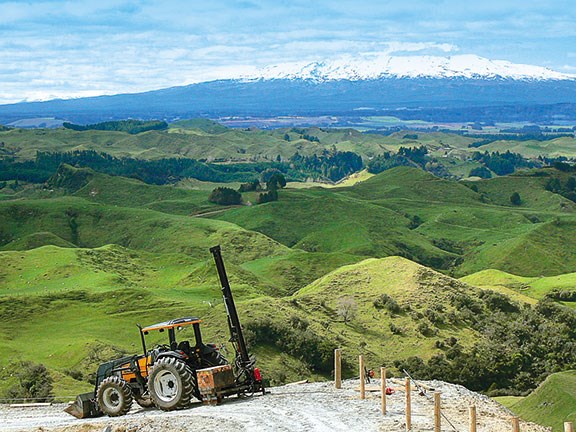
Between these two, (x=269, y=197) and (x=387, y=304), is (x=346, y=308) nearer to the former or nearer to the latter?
(x=387, y=304)

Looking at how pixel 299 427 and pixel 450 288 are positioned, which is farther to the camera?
pixel 450 288

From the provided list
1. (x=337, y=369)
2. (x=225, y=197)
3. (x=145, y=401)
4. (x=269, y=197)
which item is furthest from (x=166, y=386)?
(x=225, y=197)

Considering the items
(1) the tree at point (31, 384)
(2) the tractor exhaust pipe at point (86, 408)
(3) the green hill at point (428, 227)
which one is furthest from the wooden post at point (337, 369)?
(3) the green hill at point (428, 227)

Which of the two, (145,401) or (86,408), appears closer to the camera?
(145,401)

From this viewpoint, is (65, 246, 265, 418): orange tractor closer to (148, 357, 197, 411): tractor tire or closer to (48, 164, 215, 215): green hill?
(148, 357, 197, 411): tractor tire

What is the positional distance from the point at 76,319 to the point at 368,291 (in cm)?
2302

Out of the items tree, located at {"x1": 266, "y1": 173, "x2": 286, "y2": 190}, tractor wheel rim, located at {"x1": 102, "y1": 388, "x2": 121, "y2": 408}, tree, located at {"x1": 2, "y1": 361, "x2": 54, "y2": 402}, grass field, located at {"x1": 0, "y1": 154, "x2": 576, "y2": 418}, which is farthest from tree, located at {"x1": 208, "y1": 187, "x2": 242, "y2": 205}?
tractor wheel rim, located at {"x1": 102, "y1": 388, "x2": 121, "y2": 408}

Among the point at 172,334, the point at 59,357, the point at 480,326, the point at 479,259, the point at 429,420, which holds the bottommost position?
the point at 479,259

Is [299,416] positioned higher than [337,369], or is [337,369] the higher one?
[299,416]

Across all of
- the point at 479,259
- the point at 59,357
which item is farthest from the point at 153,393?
the point at 479,259

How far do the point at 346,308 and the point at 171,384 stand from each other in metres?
42.6

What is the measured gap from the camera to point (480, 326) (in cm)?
6819

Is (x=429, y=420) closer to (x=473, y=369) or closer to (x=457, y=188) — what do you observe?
(x=473, y=369)

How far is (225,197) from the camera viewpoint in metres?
175
